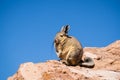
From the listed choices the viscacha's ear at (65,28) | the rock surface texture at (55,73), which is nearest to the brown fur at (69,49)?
the viscacha's ear at (65,28)

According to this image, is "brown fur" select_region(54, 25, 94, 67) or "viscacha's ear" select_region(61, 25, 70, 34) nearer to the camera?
"brown fur" select_region(54, 25, 94, 67)

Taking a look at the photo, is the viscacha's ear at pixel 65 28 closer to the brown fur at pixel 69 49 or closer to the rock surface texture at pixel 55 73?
the brown fur at pixel 69 49

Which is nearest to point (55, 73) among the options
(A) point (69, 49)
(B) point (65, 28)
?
(A) point (69, 49)

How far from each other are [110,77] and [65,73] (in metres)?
1.97

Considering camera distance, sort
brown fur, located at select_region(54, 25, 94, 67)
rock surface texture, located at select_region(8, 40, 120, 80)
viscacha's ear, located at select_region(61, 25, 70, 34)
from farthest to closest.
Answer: viscacha's ear, located at select_region(61, 25, 70, 34) < brown fur, located at select_region(54, 25, 94, 67) < rock surface texture, located at select_region(8, 40, 120, 80)

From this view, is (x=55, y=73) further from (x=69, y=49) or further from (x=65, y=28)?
(x=65, y=28)

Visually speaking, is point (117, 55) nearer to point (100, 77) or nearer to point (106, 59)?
point (106, 59)

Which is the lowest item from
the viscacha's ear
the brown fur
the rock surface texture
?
the rock surface texture

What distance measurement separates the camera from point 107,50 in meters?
19.9

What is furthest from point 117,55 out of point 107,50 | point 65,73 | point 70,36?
point 65,73

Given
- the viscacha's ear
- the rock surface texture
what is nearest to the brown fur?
the viscacha's ear

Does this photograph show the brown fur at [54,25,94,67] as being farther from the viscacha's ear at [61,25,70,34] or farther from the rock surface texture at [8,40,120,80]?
the rock surface texture at [8,40,120,80]

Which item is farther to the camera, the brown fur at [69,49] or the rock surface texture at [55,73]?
the brown fur at [69,49]

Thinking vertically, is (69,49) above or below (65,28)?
below
